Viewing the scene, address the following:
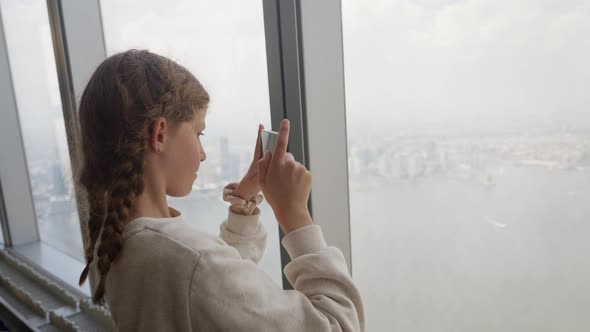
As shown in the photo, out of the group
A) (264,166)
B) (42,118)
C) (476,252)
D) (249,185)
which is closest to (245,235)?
(249,185)

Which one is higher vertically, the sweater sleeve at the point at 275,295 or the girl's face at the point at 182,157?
the girl's face at the point at 182,157

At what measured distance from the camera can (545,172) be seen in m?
0.74

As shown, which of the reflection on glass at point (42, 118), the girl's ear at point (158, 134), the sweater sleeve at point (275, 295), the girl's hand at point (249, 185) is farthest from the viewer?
the reflection on glass at point (42, 118)

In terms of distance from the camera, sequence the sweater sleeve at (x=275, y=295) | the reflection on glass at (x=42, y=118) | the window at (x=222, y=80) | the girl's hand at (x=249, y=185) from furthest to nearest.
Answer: the reflection on glass at (x=42, y=118)
the window at (x=222, y=80)
the girl's hand at (x=249, y=185)
the sweater sleeve at (x=275, y=295)

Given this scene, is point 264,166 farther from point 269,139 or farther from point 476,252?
point 476,252

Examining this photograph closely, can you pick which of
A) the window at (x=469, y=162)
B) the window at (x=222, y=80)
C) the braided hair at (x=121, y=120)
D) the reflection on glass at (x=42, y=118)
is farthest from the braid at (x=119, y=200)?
the reflection on glass at (x=42, y=118)

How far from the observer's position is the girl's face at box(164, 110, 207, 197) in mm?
682

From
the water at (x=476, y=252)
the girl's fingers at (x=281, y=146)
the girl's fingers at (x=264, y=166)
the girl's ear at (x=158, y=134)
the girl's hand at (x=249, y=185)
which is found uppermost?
the girl's ear at (x=158, y=134)

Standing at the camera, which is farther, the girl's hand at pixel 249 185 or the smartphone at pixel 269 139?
the girl's hand at pixel 249 185

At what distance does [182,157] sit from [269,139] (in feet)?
0.50

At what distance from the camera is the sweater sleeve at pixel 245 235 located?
0.87m

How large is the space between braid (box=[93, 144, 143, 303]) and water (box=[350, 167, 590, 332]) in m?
0.53

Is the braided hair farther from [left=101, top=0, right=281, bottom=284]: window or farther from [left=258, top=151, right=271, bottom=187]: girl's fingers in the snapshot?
[left=101, top=0, right=281, bottom=284]: window

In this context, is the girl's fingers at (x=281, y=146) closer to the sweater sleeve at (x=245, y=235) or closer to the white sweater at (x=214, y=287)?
the white sweater at (x=214, y=287)
